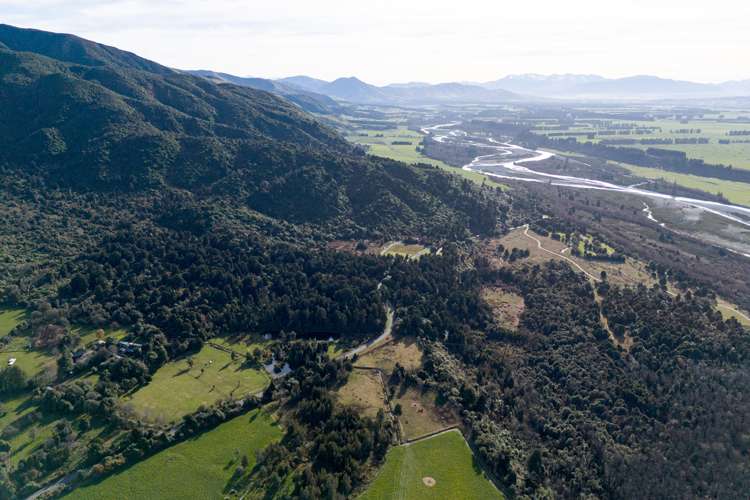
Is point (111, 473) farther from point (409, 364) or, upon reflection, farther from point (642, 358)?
point (642, 358)

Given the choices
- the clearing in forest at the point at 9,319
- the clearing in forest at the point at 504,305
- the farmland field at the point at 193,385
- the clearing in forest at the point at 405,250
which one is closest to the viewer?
the farmland field at the point at 193,385

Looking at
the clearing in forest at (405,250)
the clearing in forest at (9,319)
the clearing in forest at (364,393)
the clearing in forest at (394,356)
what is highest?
the clearing in forest at (405,250)

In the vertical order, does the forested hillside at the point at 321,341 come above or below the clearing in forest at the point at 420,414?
above

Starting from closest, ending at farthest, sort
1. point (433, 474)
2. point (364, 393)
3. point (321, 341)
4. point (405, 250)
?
point (433, 474)
point (364, 393)
point (321, 341)
point (405, 250)

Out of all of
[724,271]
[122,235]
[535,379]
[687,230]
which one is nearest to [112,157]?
[122,235]

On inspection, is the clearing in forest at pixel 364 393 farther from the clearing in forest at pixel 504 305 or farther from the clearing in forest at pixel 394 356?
the clearing in forest at pixel 504 305

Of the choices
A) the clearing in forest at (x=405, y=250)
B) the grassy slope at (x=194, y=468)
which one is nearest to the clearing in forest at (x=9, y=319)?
the grassy slope at (x=194, y=468)

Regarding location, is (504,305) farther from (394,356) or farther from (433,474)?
(433,474)

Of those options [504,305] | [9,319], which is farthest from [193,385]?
[504,305]
